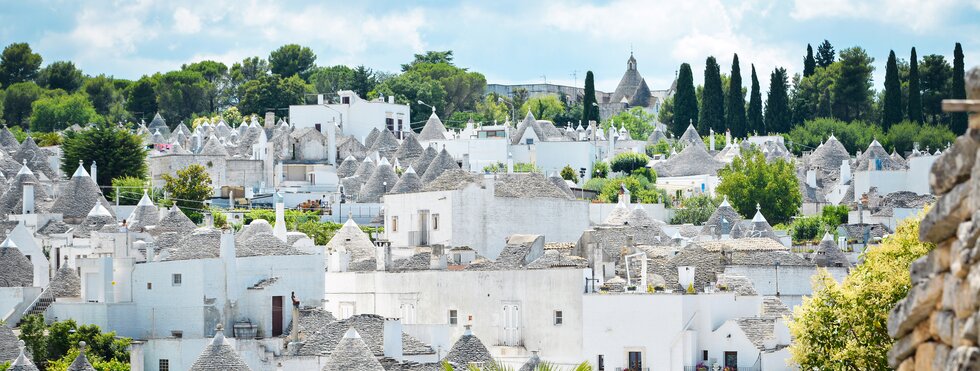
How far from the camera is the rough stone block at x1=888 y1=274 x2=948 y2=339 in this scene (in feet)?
28.5

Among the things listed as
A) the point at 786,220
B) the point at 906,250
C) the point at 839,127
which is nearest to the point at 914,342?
the point at 906,250

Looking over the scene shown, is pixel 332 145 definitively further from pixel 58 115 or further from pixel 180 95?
pixel 180 95

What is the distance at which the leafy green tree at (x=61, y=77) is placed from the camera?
156250mm

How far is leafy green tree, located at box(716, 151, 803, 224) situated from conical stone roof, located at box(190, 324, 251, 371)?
54.3 meters

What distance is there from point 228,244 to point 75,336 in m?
5.31

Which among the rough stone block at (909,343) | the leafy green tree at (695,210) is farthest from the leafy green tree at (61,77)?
the rough stone block at (909,343)

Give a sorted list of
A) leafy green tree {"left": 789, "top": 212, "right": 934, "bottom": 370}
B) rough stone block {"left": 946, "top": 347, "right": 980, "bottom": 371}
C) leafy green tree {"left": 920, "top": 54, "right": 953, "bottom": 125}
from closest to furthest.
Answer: rough stone block {"left": 946, "top": 347, "right": 980, "bottom": 371} < leafy green tree {"left": 789, "top": 212, "right": 934, "bottom": 370} < leafy green tree {"left": 920, "top": 54, "right": 953, "bottom": 125}

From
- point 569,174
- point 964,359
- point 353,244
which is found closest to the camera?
point 964,359

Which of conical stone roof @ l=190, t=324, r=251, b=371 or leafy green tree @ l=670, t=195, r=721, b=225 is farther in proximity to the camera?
leafy green tree @ l=670, t=195, r=721, b=225

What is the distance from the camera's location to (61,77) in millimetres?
157375

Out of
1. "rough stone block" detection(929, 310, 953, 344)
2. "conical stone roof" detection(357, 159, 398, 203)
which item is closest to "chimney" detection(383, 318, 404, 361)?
"rough stone block" detection(929, 310, 953, 344)

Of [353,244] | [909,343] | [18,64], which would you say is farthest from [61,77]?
[909,343]

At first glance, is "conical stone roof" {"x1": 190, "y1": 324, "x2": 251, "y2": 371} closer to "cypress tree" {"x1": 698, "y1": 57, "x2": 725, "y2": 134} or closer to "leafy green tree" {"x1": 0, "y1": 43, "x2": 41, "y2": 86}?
"cypress tree" {"x1": 698, "y1": 57, "x2": 725, "y2": 134}

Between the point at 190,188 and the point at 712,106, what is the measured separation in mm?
53489
